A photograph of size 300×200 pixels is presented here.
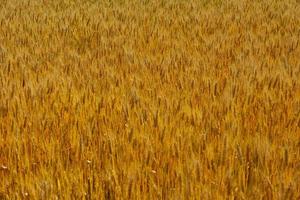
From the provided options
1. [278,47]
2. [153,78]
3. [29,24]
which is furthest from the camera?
[29,24]

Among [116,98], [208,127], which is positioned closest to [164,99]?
[116,98]

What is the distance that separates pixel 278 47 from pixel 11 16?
333 centimetres

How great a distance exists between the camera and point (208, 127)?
6.44 ft

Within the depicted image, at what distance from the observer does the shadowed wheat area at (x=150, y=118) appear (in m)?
1.41

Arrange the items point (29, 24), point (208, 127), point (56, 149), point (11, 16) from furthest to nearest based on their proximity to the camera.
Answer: point (11, 16), point (29, 24), point (208, 127), point (56, 149)

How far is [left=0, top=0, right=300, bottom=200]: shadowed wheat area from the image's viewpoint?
4.63ft

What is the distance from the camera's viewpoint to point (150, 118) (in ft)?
6.64

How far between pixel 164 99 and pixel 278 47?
6.65 ft

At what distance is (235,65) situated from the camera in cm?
321

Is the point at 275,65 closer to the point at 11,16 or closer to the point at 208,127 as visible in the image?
the point at 208,127

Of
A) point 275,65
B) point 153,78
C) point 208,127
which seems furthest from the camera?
point 275,65

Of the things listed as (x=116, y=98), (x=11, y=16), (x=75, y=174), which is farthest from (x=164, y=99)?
(x=11, y=16)

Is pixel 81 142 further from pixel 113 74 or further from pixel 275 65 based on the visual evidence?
pixel 275 65

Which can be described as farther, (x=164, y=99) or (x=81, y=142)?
(x=164, y=99)
